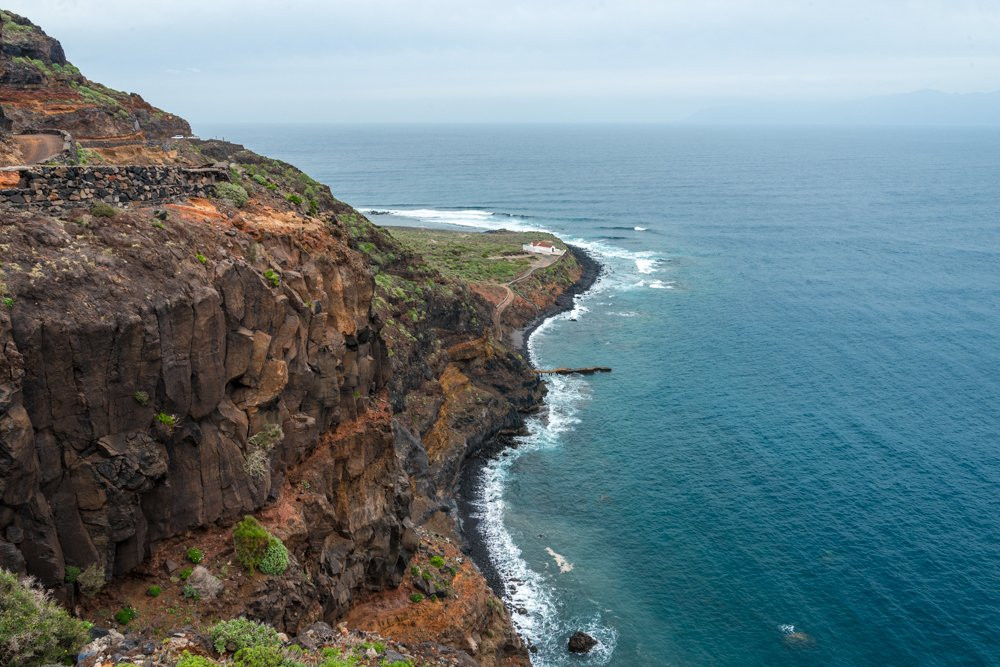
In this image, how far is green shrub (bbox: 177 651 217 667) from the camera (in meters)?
20.0

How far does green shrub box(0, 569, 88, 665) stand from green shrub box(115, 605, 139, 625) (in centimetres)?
525

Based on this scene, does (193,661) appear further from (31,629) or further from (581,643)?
(581,643)

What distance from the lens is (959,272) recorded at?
428 feet

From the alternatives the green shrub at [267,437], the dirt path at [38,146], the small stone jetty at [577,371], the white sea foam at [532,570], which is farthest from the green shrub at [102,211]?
the small stone jetty at [577,371]

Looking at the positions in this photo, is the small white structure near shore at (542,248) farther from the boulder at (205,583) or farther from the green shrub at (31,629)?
the green shrub at (31,629)

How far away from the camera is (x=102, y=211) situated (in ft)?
92.8

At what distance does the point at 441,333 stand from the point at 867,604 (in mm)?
47286

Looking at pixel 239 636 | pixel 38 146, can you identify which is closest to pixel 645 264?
pixel 38 146

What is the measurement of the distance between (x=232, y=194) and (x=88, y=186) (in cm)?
875

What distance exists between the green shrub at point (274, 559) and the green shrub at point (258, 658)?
8.15m

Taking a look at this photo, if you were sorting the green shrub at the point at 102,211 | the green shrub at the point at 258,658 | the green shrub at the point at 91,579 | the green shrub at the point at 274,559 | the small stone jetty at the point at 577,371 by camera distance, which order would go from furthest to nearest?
the small stone jetty at the point at 577,371 < the green shrub at the point at 274,559 < the green shrub at the point at 102,211 < the green shrub at the point at 91,579 < the green shrub at the point at 258,658

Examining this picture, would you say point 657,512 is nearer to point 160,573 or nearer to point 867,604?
point 867,604

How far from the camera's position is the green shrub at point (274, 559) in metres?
29.9

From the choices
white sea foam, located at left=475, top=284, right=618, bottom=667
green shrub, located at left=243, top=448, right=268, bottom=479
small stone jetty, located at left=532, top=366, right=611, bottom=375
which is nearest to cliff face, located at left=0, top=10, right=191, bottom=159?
green shrub, located at left=243, top=448, right=268, bottom=479
